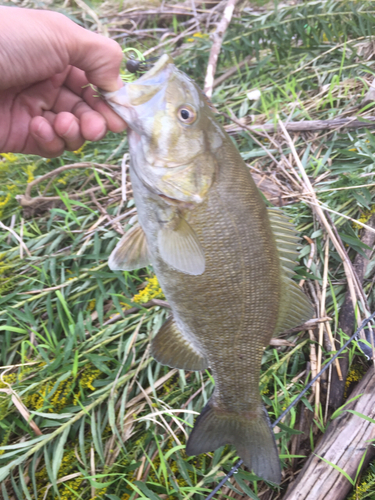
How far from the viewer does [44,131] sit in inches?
65.1

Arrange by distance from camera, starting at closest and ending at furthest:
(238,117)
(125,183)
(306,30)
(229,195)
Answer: (229,195) < (125,183) < (238,117) < (306,30)

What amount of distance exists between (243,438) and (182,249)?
A: 3.18ft

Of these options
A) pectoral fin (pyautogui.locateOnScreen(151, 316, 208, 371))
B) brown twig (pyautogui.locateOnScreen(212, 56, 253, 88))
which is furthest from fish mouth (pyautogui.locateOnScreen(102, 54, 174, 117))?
brown twig (pyautogui.locateOnScreen(212, 56, 253, 88))

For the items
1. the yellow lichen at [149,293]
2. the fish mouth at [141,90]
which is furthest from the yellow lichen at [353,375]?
the fish mouth at [141,90]

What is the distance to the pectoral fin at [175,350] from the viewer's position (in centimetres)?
162

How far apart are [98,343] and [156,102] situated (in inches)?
56.9

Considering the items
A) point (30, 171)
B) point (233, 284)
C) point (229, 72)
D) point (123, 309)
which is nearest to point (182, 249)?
point (233, 284)

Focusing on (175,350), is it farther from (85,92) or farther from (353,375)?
(85,92)

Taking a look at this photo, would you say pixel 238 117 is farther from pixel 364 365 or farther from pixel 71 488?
pixel 71 488

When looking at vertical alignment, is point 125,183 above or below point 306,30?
below

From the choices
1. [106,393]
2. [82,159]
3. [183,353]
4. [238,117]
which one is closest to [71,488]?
[106,393]

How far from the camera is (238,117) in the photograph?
3133 mm

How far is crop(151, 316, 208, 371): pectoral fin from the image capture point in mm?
1624

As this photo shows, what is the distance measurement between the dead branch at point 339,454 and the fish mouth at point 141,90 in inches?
70.3
